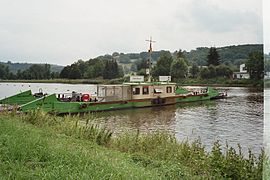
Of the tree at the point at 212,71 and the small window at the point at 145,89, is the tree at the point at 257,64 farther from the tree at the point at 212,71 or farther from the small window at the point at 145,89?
the tree at the point at 212,71

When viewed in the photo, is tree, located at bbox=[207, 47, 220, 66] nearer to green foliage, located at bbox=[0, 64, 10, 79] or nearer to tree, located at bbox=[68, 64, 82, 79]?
tree, located at bbox=[68, 64, 82, 79]

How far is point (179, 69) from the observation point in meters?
18.6

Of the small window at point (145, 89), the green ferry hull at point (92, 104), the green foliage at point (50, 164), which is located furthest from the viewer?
the small window at point (145, 89)

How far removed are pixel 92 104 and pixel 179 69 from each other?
1008 centimetres

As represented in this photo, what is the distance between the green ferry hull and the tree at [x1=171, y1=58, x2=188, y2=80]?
5304 millimetres

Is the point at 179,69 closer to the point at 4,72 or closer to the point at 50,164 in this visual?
the point at 4,72

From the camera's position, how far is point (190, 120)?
7758 mm

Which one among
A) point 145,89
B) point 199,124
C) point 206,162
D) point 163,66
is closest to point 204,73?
point 163,66

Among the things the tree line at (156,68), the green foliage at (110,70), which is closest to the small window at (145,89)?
the tree line at (156,68)

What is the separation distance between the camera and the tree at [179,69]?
59.9ft

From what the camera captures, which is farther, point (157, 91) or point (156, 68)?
point (156, 68)

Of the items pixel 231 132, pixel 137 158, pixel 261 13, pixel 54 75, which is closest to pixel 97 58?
pixel 54 75

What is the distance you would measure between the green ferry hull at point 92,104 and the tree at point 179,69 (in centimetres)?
530

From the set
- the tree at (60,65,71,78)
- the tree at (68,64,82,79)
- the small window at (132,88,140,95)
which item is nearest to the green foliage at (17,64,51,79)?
the tree at (60,65,71,78)
